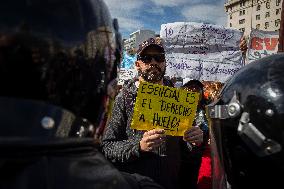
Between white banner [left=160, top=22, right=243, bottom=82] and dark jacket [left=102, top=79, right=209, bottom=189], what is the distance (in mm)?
2232

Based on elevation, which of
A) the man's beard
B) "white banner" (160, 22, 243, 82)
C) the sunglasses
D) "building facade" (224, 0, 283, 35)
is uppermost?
"building facade" (224, 0, 283, 35)

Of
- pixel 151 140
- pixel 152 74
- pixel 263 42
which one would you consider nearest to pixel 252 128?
pixel 151 140

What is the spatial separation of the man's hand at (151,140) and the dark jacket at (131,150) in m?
0.06

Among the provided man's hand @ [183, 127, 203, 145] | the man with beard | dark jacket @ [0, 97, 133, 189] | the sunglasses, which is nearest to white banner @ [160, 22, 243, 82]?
the sunglasses

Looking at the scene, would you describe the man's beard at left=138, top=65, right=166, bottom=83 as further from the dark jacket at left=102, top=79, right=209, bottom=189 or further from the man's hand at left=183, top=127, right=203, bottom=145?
the man's hand at left=183, top=127, right=203, bottom=145

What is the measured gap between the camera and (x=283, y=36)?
16.6 ft

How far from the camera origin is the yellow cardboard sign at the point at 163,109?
2.43 meters

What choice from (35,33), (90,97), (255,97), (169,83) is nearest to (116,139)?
(169,83)

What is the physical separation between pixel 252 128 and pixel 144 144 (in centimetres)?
101

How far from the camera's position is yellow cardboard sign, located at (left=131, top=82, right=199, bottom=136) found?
2.43 metres

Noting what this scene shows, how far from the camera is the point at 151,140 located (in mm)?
2344

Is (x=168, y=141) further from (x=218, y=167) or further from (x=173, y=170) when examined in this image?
(x=218, y=167)

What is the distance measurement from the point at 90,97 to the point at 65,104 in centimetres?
13

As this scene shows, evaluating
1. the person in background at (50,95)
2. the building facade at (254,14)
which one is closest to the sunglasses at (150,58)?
the person in background at (50,95)
